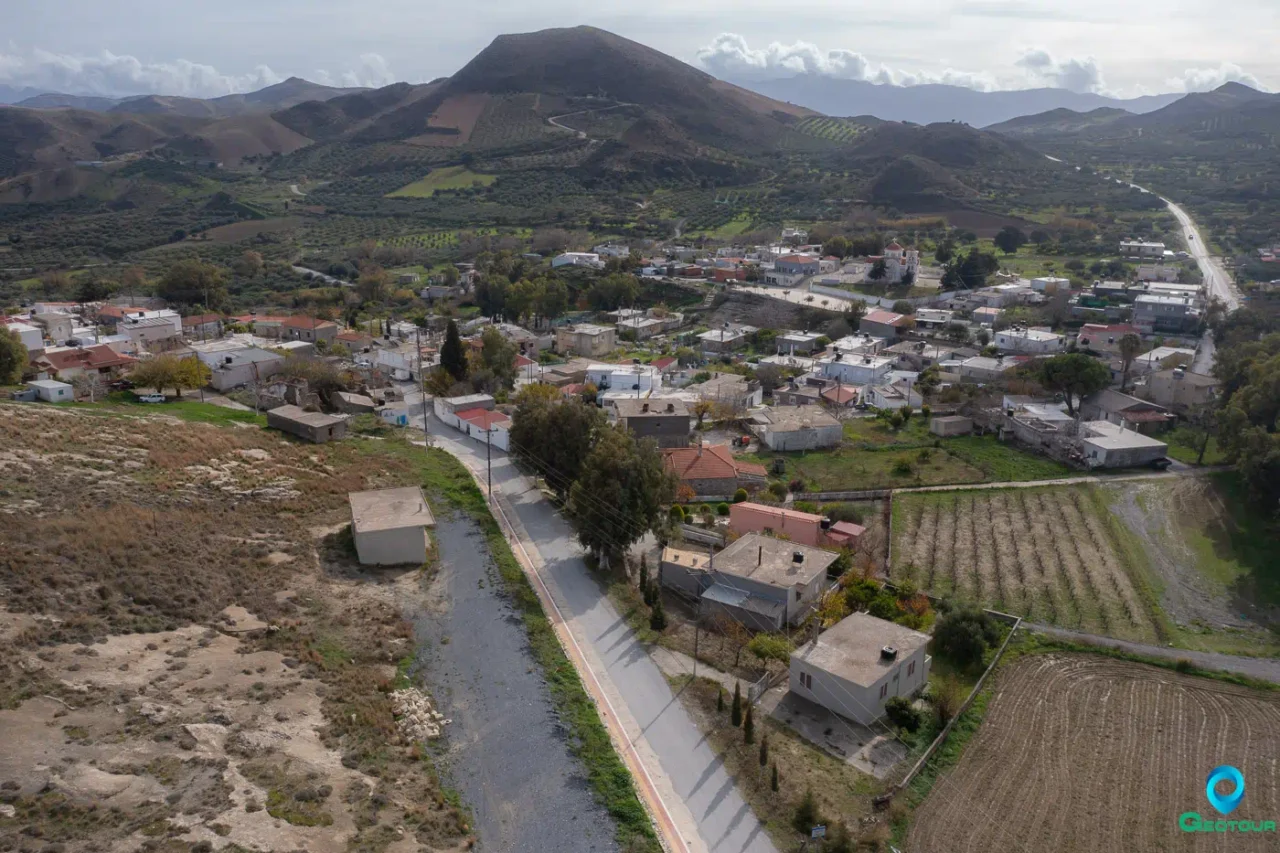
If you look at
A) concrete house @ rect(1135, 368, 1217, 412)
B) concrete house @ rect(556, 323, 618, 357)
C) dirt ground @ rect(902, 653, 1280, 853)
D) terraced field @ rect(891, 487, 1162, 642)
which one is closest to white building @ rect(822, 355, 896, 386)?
concrete house @ rect(1135, 368, 1217, 412)

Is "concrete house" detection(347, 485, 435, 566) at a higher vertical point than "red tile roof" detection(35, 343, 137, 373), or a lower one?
lower

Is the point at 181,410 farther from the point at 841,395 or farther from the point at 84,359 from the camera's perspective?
the point at 841,395

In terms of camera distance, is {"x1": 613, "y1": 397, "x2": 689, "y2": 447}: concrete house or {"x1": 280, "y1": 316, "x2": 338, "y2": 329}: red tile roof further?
{"x1": 280, "y1": 316, "x2": 338, "y2": 329}: red tile roof

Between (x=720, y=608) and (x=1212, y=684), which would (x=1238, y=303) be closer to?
(x=1212, y=684)

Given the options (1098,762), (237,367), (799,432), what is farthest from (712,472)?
(237,367)

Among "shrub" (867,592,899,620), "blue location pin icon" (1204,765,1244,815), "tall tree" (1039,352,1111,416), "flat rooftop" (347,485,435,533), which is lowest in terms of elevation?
"blue location pin icon" (1204,765,1244,815)

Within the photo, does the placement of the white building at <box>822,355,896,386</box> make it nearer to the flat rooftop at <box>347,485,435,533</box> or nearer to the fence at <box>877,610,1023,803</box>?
the fence at <box>877,610,1023,803</box>

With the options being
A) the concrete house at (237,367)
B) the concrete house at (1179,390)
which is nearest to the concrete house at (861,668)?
the concrete house at (1179,390)
